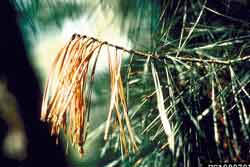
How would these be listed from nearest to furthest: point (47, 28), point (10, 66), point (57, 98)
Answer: point (57, 98) < point (47, 28) < point (10, 66)

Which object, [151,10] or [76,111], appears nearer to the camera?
[76,111]

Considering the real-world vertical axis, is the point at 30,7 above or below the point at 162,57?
above

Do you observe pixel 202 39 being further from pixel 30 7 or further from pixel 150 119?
pixel 30 7

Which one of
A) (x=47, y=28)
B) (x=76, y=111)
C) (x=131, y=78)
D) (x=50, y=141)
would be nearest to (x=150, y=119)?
(x=131, y=78)

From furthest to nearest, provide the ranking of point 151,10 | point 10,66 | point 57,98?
1. point 10,66
2. point 151,10
3. point 57,98

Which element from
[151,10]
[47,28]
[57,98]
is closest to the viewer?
[57,98]

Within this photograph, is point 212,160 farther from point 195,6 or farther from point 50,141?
point 50,141

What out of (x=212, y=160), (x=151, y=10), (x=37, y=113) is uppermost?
(x=151, y=10)

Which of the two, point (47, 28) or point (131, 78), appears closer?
point (131, 78)

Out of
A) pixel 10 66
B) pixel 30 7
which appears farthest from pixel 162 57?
pixel 10 66
